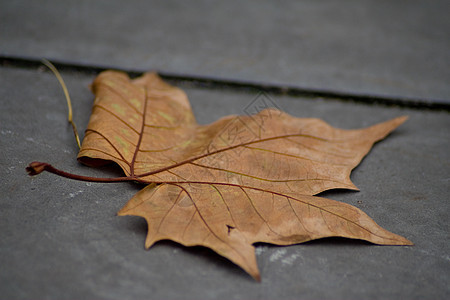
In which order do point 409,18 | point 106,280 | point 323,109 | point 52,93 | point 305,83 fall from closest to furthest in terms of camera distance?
point 106,280, point 52,93, point 323,109, point 305,83, point 409,18

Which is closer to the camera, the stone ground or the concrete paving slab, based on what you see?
the stone ground

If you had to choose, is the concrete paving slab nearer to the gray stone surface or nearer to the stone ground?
the stone ground

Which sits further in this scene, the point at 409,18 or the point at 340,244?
the point at 409,18

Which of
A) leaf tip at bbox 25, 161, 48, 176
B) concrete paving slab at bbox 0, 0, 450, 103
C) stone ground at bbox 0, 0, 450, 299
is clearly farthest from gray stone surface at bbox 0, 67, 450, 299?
concrete paving slab at bbox 0, 0, 450, 103

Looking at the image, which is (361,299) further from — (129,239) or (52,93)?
(52,93)

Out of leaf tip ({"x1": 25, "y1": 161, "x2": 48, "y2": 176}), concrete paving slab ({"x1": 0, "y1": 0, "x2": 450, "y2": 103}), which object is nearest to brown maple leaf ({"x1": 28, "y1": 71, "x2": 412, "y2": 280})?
leaf tip ({"x1": 25, "y1": 161, "x2": 48, "y2": 176})

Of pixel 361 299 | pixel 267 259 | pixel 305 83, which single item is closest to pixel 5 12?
pixel 305 83
